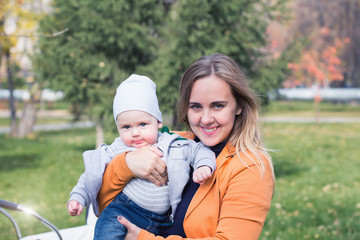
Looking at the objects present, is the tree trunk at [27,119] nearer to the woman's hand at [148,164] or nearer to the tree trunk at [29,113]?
the tree trunk at [29,113]

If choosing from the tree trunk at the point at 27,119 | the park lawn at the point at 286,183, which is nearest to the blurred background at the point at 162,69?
the park lawn at the point at 286,183

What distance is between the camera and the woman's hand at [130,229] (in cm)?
224

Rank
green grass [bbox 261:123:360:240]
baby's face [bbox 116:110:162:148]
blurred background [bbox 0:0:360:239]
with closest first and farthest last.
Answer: baby's face [bbox 116:110:162:148] < green grass [bbox 261:123:360:240] < blurred background [bbox 0:0:360:239]

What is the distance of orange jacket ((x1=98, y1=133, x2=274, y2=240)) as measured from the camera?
210 centimetres

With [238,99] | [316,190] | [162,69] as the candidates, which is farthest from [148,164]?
[316,190]

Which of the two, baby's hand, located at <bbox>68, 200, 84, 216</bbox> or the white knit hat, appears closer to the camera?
baby's hand, located at <bbox>68, 200, 84, 216</bbox>

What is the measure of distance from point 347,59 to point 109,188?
114ft

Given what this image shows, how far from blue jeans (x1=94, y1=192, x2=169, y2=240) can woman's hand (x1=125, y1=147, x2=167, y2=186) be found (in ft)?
0.58

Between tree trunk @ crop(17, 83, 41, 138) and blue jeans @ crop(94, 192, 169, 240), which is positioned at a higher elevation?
blue jeans @ crop(94, 192, 169, 240)

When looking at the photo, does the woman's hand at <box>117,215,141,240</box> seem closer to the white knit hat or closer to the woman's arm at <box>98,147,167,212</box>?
the woman's arm at <box>98,147,167,212</box>

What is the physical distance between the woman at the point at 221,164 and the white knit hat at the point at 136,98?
0.56 feet

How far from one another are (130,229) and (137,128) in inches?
21.7

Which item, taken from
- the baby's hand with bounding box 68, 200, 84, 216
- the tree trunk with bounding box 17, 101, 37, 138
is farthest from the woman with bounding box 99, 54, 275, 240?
the tree trunk with bounding box 17, 101, 37, 138

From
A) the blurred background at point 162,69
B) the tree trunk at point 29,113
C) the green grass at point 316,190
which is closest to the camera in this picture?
the green grass at point 316,190
